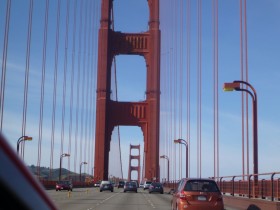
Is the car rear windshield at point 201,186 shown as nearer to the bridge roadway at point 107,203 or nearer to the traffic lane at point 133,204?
the bridge roadway at point 107,203

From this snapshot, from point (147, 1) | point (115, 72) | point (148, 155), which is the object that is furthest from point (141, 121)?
point (115, 72)

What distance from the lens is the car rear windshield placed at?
15.5 meters

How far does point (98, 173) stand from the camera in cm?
7712

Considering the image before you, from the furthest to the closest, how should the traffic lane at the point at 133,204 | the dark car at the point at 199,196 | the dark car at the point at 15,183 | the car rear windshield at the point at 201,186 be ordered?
the traffic lane at the point at 133,204, the car rear windshield at the point at 201,186, the dark car at the point at 199,196, the dark car at the point at 15,183

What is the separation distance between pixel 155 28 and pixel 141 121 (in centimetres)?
1478

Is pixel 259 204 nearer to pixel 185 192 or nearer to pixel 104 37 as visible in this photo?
pixel 185 192

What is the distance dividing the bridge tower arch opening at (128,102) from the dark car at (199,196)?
6082 centimetres

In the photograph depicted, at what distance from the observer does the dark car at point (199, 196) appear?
15203 mm

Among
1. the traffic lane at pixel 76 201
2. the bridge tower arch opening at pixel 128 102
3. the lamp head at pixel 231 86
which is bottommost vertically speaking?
the traffic lane at pixel 76 201

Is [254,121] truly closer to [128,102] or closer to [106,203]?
[106,203]

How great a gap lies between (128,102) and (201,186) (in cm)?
6370

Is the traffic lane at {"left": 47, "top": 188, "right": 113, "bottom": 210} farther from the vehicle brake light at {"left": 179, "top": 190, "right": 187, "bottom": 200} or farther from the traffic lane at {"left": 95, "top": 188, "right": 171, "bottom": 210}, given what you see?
the vehicle brake light at {"left": 179, "top": 190, "right": 187, "bottom": 200}

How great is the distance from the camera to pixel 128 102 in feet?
260

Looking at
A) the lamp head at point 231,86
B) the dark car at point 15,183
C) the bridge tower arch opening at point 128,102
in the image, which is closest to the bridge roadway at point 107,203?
the lamp head at point 231,86
